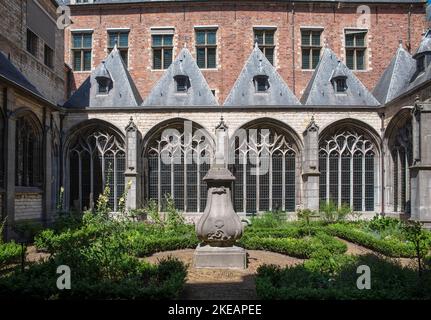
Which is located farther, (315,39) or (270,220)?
(315,39)

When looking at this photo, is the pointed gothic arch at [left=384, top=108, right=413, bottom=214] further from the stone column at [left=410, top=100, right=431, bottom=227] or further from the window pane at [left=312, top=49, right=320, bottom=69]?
the window pane at [left=312, top=49, right=320, bottom=69]

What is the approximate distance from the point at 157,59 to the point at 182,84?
14.7ft

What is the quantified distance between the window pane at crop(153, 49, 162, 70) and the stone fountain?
13.3 metres

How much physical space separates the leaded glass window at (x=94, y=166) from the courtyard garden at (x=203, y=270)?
426 cm

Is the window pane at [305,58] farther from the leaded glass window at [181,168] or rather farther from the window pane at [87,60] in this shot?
the window pane at [87,60]

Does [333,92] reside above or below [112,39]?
below

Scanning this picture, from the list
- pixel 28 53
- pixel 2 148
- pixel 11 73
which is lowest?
pixel 2 148

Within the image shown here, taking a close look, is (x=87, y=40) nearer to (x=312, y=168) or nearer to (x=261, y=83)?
(x=261, y=83)

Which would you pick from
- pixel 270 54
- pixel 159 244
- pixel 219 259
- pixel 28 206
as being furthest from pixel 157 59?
pixel 219 259

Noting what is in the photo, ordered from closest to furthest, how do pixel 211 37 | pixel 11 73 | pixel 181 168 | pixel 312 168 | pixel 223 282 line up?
1. pixel 223 282
2. pixel 11 73
3. pixel 312 168
4. pixel 181 168
5. pixel 211 37

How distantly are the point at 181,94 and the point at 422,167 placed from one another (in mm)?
8984

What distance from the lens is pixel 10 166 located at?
1248cm

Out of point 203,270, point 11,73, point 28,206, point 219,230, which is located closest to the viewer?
point 203,270
